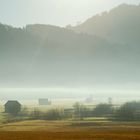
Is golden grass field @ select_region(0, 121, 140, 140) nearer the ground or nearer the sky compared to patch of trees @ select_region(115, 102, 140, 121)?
nearer the ground

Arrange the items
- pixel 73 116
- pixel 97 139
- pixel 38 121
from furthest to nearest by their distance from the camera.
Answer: pixel 73 116
pixel 38 121
pixel 97 139

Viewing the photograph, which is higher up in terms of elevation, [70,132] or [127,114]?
[127,114]

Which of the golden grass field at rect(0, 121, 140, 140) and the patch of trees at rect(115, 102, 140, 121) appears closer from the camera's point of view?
the golden grass field at rect(0, 121, 140, 140)

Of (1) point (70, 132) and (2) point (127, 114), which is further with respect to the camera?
(2) point (127, 114)

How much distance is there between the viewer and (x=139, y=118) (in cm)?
18500

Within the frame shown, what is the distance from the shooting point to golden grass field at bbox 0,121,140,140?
67.9 metres

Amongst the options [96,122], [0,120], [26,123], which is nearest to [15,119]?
[0,120]

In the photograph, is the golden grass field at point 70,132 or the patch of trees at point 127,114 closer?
the golden grass field at point 70,132

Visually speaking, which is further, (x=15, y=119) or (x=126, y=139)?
(x=15, y=119)

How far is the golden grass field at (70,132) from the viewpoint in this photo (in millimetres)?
67875

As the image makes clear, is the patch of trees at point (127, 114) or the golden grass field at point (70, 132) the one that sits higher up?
the patch of trees at point (127, 114)

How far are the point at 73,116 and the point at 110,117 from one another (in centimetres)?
1886

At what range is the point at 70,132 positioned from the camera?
106375mm

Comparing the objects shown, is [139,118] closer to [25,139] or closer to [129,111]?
[129,111]
